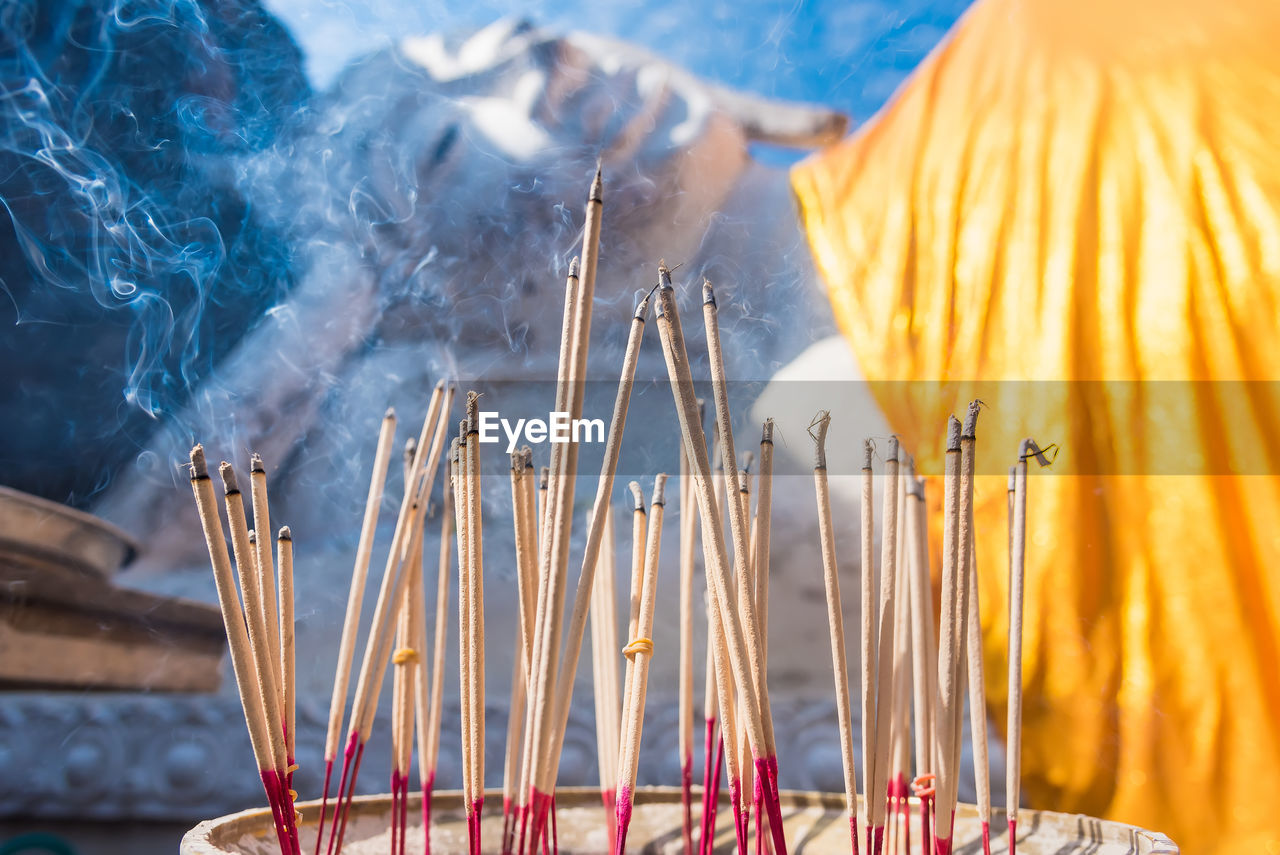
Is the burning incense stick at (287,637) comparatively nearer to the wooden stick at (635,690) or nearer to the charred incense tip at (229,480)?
the charred incense tip at (229,480)

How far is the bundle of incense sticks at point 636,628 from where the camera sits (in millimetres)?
429

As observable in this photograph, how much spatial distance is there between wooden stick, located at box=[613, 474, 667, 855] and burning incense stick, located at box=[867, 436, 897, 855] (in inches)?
5.7

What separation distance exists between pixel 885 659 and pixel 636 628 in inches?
6.7

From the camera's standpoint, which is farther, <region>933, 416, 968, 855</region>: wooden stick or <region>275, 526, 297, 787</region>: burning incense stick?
<region>275, 526, 297, 787</region>: burning incense stick

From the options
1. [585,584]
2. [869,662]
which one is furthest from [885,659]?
[585,584]

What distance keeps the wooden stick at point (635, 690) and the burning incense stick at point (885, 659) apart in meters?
0.15

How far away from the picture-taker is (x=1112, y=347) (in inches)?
46.1

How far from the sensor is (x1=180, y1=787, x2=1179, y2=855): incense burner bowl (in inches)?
25.2

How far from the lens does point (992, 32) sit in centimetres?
142

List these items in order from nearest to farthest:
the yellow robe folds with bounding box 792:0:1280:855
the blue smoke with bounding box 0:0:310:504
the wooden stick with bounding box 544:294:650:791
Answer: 1. the wooden stick with bounding box 544:294:650:791
2. the yellow robe folds with bounding box 792:0:1280:855
3. the blue smoke with bounding box 0:0:310:504

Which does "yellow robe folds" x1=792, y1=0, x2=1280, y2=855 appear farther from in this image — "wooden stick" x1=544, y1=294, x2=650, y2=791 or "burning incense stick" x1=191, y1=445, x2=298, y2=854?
"burning incense stick" x1=191, y1=445, x2=298, y2=854

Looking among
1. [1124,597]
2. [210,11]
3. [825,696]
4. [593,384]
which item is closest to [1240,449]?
[1124,597]

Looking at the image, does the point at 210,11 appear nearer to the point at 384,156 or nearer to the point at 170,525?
the point at 384,156

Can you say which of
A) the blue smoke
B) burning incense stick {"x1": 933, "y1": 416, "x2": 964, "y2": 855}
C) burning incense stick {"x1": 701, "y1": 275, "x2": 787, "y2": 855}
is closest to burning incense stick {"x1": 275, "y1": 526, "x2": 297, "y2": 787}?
burning incense stick {"x1": 701, "y1": 275, "x2": 787, "y2": 855}
